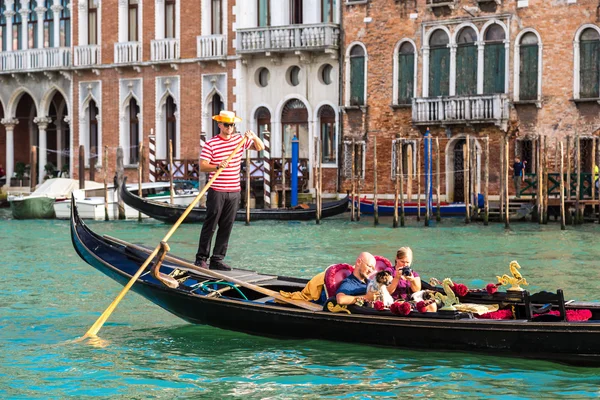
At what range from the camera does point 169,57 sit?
835 inches

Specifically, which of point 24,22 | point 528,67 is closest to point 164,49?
point 24,22

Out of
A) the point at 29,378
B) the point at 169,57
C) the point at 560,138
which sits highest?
the point at 169,57

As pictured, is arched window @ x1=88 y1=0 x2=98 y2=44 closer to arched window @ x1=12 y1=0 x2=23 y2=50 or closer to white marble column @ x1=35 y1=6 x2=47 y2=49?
white marble column @ x1=35 y1=6 x2=47 y2=49

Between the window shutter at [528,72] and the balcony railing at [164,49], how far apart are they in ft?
21.4

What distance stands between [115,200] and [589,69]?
7784mm

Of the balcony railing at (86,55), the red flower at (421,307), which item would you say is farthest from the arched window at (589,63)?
the red flower at (421,307)

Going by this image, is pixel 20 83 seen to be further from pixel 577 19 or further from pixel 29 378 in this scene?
pixel 29 378

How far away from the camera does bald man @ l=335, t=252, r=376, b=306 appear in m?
6.23

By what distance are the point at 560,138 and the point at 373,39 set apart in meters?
3.59

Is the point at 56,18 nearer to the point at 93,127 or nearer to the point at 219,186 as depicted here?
the point at 93,127

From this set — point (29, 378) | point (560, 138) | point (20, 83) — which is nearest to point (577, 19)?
point (560, 138)

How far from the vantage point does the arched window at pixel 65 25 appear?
22.8 m

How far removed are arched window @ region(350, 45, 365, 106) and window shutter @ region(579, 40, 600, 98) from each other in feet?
12.2

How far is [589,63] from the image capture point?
17.2m
